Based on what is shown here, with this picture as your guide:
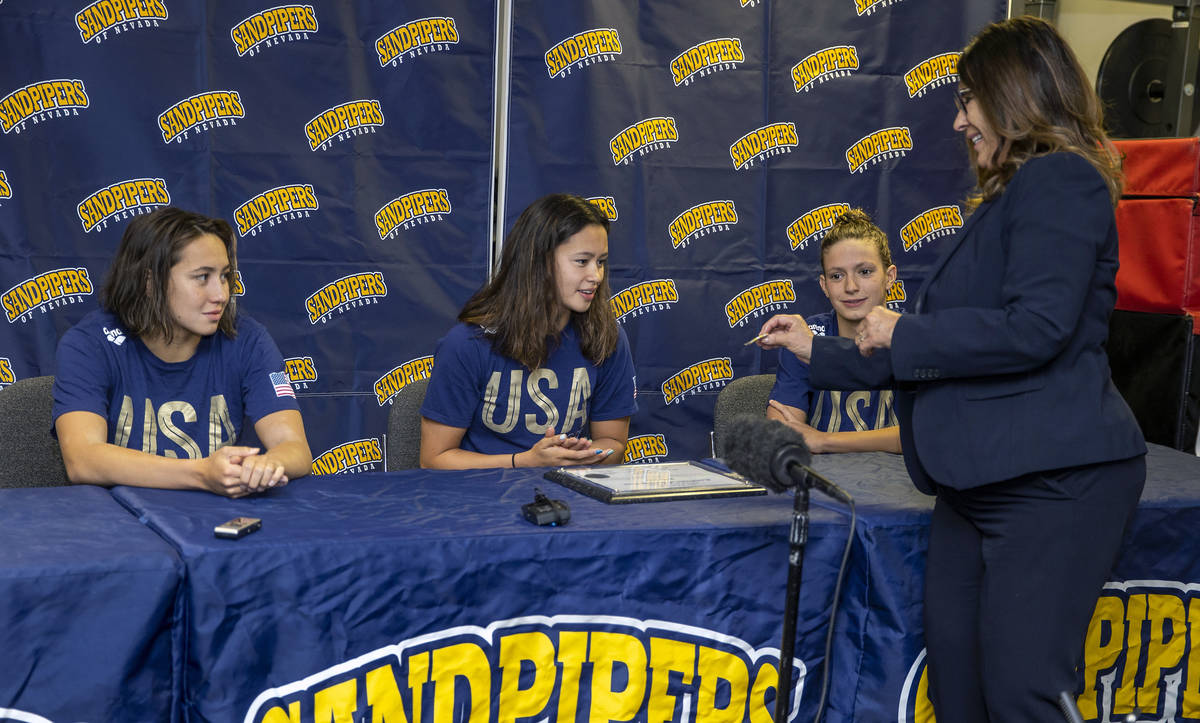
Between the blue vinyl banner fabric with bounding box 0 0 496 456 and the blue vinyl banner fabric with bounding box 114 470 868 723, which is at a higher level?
the blue vinyl banner fabric with bounding box 0 0 496 456

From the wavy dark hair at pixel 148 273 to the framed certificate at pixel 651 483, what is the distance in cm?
92

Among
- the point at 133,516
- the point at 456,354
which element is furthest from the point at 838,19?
the point at 133,516

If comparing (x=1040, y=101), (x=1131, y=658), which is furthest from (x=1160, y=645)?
(x=1040, y=101)

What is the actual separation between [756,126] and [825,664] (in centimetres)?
240

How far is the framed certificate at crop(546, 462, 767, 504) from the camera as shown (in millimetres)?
1880

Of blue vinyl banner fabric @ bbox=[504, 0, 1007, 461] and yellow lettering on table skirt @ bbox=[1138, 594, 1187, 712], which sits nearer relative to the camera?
yellow lettering on table skirt @ bbox=[1138, 594, 1187, 712]

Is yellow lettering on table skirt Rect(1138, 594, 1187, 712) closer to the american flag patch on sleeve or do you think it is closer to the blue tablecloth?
the blue tablecloth

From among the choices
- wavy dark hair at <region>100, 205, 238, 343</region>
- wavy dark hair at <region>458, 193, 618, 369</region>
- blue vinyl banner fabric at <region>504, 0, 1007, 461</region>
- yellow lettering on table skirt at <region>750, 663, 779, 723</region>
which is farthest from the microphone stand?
blue vinyl banner fabric at <region>504, 0, 1007, 461</region>

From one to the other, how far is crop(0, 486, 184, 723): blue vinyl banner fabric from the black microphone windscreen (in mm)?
840

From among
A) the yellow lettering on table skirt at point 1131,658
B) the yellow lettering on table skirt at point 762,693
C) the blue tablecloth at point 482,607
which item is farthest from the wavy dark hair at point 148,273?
the yellow lettering on table skirt at point 1131,658

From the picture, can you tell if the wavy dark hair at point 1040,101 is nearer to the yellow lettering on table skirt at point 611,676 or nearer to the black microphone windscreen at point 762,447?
the black microphone windscreen at point 762,447

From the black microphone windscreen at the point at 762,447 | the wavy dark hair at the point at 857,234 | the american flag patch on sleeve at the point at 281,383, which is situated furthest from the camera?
the wavy dark hair at the point at 857,234

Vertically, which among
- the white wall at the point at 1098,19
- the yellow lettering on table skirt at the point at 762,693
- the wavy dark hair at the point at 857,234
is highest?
the white wall at the point at 1098,19

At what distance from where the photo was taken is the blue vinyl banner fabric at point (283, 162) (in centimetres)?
307
